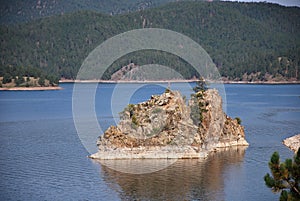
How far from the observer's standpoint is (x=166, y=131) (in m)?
65.2

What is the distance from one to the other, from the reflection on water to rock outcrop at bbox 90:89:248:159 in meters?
1.52

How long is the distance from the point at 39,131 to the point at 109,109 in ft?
132

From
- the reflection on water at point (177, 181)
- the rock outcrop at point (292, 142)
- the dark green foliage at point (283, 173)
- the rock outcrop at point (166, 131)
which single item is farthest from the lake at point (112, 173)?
the dark green foliage at point (283, 173)

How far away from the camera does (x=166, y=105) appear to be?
67062mm

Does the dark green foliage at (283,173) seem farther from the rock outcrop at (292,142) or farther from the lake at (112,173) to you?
the rock outcrop at (292,142)

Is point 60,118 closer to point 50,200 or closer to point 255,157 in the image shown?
point 255,157

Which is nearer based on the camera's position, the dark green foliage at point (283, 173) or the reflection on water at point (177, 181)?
the dark green foliage at point (283, 173)

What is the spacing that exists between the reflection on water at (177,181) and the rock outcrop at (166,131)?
4.98 ft

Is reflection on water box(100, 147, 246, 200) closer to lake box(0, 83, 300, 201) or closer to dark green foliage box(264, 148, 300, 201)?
lake box(0, 83, 300, 201)

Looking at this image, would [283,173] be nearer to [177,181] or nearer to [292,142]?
[177,181]

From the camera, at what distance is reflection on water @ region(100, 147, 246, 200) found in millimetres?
49531

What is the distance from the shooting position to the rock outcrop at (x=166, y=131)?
63.4 m

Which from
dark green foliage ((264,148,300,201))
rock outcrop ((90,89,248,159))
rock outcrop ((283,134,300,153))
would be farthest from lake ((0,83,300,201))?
dark green foliage ((264,148,300,201))

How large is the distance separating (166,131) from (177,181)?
11627mm
